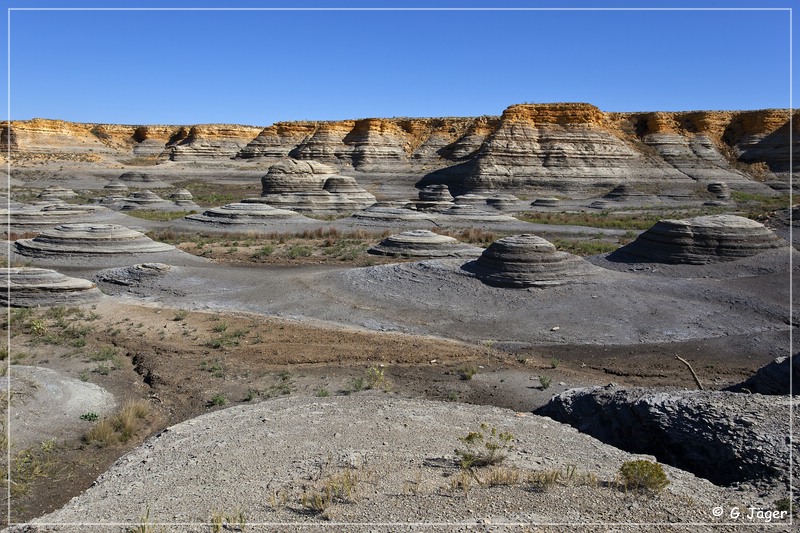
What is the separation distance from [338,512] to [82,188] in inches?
2573

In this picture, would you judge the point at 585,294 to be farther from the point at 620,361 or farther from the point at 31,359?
the point at 31,359

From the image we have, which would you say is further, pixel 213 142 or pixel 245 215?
pixel 213 142

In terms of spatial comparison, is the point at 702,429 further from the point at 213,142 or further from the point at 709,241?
the point at 213,142

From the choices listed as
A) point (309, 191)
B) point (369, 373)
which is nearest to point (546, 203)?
point (309, 191)

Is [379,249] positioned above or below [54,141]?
below

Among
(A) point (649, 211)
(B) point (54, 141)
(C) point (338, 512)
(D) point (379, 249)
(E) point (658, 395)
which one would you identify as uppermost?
(B) point (54, 141)

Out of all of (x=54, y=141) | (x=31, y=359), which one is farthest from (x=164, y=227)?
(x=54, y=141)

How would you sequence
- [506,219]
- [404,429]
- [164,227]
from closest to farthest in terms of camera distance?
[404,429] < [164,227] < [506,219]

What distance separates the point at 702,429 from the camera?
21.6 feet

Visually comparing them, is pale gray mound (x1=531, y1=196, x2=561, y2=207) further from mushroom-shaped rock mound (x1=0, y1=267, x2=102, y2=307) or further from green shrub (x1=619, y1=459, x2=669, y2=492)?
green shrub (x1=619, y1=459, x2=669, y2=492)

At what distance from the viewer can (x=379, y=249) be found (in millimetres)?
23219

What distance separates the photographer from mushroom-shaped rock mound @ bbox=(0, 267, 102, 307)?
14211 millimetres

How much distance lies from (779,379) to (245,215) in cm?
2673

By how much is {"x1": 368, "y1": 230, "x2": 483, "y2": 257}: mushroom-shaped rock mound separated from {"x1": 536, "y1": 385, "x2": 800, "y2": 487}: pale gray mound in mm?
13818
